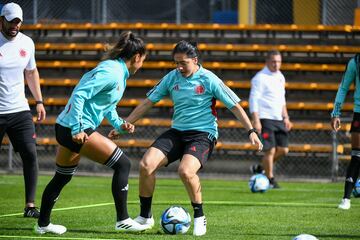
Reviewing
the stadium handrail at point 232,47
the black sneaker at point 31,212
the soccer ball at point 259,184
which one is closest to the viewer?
the black sneaker at point 31,212

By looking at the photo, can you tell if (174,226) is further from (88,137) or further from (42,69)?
(42,69)

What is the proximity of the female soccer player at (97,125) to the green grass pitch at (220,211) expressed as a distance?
0.30 m

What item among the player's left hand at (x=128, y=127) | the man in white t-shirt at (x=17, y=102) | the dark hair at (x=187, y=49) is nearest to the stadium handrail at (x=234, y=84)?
the man in white t-shirt at (x=17, y=102)

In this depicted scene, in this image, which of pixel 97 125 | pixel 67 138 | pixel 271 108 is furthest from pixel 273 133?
pixel 67 138

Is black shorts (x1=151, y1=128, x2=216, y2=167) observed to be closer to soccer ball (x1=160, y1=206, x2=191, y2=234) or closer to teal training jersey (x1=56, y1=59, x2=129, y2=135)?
soccer ball (x1=160, y1=206, x2=191, y2=234)

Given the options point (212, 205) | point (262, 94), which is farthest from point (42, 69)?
point (212, 205)

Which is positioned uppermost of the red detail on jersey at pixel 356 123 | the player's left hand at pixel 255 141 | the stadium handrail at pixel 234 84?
the player's left hand at pixel 255 141

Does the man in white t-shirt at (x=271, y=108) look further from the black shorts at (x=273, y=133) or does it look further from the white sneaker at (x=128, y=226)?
the white sneaker at (x=128, y=226)

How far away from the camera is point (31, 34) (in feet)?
73.0

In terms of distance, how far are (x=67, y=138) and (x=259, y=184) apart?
6.75 m

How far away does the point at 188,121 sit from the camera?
8.74 meters

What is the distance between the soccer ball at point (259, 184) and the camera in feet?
46.4

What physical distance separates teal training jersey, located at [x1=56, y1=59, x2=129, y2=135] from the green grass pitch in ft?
3.53

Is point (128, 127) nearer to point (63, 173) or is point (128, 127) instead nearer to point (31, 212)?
point (63, 173)
